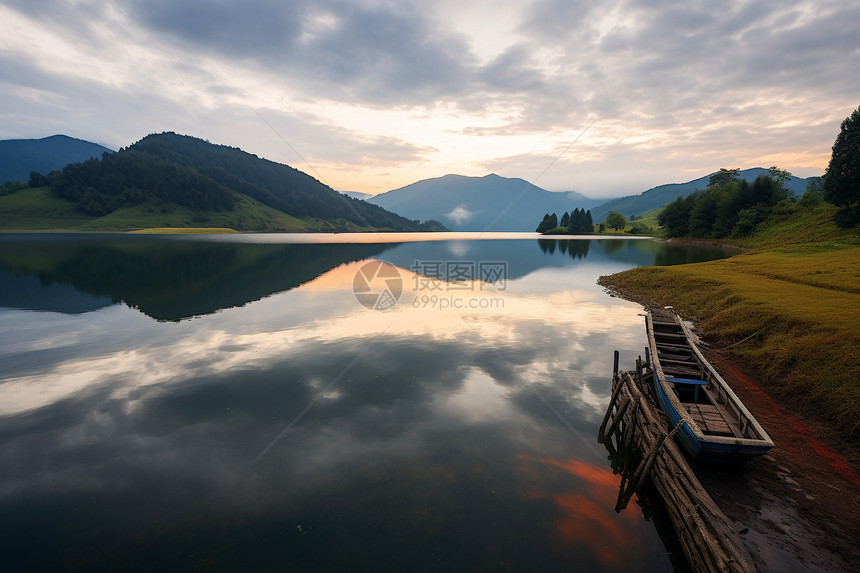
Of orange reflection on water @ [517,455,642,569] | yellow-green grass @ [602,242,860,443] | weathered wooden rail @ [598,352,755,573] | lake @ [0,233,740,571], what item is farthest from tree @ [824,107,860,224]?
orange reflection on water @ [517,455,642,569]

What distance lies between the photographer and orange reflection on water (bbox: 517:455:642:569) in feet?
37.6

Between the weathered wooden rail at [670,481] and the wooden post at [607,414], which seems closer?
the weathered wooden rail at [670,481]

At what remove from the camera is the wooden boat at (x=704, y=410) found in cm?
1328

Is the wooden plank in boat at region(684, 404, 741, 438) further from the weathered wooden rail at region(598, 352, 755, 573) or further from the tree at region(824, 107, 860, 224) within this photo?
the tree at region(824, 107, 860, 224)

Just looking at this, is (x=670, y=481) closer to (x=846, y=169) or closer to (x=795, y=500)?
(x=795, y=500)

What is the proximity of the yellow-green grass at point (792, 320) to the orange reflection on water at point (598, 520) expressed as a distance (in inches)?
485

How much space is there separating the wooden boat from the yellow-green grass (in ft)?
16.2

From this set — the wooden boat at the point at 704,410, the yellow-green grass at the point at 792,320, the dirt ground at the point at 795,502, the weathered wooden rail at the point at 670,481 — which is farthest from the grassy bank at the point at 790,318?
the weathered wooden rail at the point at 670,481

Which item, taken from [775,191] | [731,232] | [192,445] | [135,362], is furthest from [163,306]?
[775,191]

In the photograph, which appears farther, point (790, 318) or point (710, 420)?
point (790, 318)

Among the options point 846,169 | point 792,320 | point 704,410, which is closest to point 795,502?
point 704,410

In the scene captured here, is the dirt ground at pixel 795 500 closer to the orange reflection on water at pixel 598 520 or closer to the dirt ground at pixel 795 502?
the dirt ground at pixel 795 502

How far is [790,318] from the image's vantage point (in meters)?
26.4

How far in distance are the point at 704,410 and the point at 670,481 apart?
627 cm
